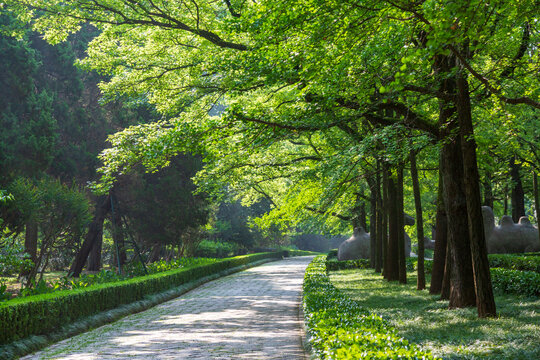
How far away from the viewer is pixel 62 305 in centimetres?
953

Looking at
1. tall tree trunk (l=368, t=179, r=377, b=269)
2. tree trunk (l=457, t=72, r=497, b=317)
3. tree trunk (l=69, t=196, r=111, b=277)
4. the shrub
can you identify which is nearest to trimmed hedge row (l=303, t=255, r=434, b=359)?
tree trunk (l=457, t=72, r=497, b=317)

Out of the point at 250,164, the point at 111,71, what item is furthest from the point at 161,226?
the point at 111,71

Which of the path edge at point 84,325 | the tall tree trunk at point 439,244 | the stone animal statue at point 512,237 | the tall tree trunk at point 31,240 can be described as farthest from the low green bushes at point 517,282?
the tall tree trunk at point 31,240

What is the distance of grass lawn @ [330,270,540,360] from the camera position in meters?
5.87

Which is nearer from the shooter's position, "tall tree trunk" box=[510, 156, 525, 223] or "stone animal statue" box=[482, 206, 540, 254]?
"stone animal statue" box=[482, 206, 540, 254]

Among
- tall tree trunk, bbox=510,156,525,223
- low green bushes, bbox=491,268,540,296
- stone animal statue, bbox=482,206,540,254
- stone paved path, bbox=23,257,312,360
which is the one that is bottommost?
stone paved path, bbox=23,257,312,360

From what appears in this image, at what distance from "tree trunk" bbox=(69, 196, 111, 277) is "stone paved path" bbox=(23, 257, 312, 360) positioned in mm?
11196

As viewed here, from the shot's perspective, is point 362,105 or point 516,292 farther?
point 516,292

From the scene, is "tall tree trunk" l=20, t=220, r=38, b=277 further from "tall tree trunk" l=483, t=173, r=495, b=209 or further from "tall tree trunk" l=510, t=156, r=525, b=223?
"tall tree trunk" l=510, t=156, r=525, b=223

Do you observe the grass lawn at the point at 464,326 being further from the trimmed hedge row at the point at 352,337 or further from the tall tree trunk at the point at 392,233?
the tall tree trunk at the point at 392,233

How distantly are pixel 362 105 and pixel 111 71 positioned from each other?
8.91 meters

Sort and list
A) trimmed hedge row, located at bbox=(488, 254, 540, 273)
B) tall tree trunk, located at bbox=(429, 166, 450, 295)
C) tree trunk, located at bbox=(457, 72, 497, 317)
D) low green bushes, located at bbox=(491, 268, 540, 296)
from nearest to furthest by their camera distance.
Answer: tree trunk, located at bbox=(457, 72, 497, 317), low green bushes, located at bbox=(491, 268, 540, 296), tall tree trunk, located at bbox=(429, 166, 450, 295), trimmed hedge row, located at bbox=(488, 254, 540, 273)

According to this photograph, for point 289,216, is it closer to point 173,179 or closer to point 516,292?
point 516,292

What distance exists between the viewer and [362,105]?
32.7ft
